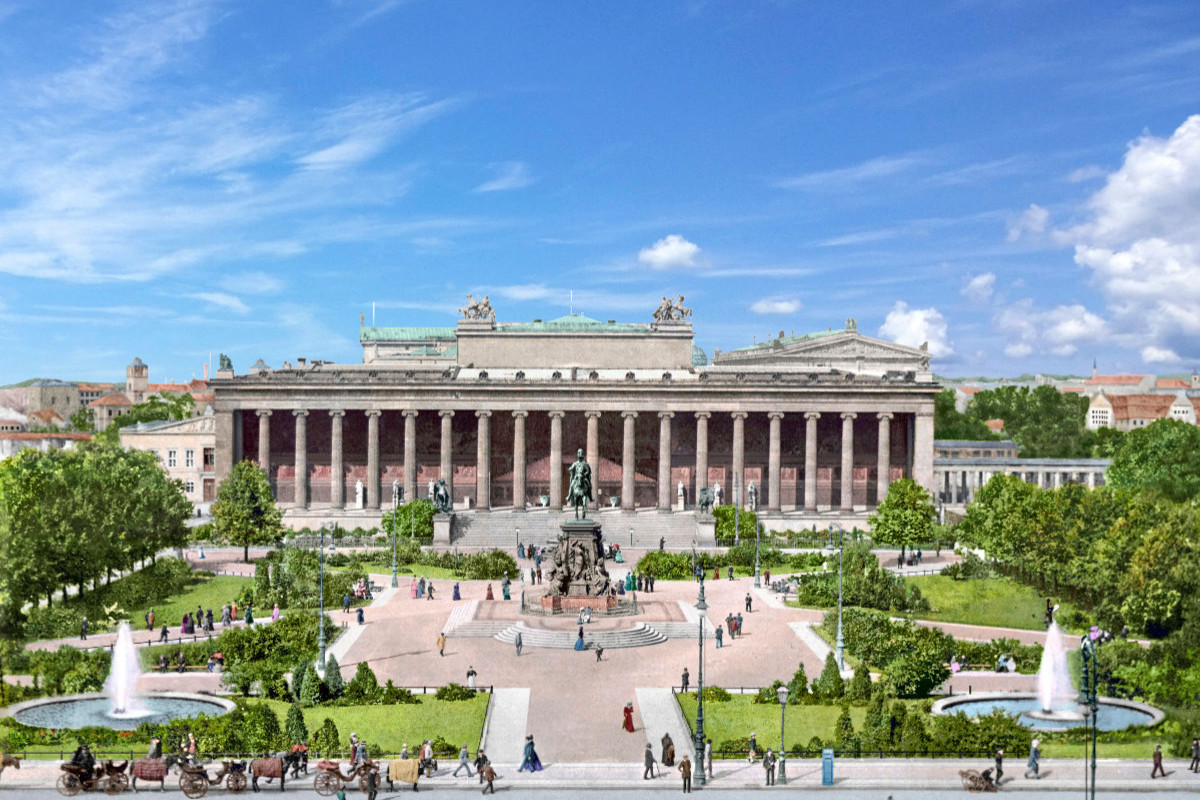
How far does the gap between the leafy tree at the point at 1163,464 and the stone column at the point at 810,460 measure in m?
25.0

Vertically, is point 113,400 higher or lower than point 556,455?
higher

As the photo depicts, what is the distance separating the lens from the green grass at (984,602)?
59.7m

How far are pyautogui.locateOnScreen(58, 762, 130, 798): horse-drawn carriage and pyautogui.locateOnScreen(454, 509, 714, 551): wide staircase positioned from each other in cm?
5324

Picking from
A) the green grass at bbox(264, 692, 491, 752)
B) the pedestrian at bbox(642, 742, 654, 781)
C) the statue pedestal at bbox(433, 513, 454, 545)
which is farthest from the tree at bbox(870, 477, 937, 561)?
the pedestrian at bbox(642, 742, 654, 781)

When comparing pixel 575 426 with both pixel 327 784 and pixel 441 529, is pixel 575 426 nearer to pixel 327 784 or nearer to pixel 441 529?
pixel 441 529

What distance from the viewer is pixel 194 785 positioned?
33.0m

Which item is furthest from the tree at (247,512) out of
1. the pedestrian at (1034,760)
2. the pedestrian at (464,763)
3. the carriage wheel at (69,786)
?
the pedestrian at (1034,760)

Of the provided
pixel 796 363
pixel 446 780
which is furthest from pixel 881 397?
pixel 446 780

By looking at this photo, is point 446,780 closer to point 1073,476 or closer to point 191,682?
point 191,682

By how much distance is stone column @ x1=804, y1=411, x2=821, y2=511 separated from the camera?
10069 centimetres

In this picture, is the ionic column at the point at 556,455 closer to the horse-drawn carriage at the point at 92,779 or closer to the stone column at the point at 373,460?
the stone column at the point at 373,460

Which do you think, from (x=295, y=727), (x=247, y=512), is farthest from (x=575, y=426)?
Answer: (x=295, y=727)

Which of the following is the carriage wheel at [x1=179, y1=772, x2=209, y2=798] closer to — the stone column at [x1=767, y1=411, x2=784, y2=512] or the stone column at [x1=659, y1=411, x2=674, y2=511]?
the stone column at [x1=659, y1=411, x2=674, y2=511]

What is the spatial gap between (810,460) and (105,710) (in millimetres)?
70302
